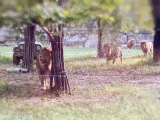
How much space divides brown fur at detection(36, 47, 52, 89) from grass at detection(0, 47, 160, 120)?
129 mm

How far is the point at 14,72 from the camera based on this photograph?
3.93 meters

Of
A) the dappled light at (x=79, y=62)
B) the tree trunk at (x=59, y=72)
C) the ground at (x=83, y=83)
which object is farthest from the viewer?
the tree trunk at (x=59, y=72)

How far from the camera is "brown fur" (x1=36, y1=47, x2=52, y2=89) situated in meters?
3.10

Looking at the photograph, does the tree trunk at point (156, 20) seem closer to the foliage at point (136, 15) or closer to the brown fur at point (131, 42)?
the foliage at point (136, 15)

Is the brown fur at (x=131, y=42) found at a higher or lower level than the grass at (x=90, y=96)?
higher

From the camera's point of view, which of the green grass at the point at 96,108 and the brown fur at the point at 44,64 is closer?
the green grass at the point at 96,108

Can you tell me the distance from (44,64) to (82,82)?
43 cm

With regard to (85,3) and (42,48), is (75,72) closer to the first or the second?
(42,48)

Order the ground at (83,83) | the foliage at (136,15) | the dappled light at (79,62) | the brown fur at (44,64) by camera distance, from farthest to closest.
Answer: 1. the brown fur at (44,64)
2. the ground at (83,83)
3. the foliage at (136,15)
4. the dappled light at (79,62)

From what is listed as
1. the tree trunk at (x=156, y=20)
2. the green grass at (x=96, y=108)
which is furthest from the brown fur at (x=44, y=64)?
the tree trunk at (x=156, y=20)

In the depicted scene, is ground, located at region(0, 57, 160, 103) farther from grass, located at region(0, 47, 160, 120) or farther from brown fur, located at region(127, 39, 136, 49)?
brown fur, located at region(127, 39, 136, 49)

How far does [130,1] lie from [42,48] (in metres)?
1.46

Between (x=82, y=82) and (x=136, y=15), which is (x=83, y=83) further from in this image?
(x=136, y=15)

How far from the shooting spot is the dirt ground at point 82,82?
9.24 feet
